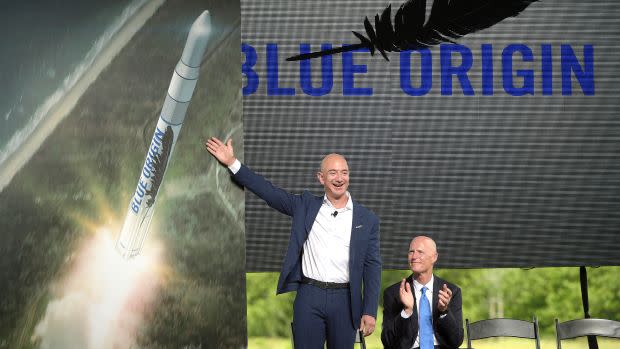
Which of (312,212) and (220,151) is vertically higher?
(220,151)

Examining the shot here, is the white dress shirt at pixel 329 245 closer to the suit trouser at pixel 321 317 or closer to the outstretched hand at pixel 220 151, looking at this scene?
the suit trouser at pixel 321 317

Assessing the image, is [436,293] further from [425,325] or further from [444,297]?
[444,297]

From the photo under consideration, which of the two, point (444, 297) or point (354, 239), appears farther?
point (354, 239)

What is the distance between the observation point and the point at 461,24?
5828 mm

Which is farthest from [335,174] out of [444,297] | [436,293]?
[444,297]

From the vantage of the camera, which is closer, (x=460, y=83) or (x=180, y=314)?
(x=180, y=314)

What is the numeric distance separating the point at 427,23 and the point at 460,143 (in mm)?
822

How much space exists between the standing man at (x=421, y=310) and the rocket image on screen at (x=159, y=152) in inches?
56.1

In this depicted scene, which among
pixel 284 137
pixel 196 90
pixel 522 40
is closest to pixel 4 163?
pixel 196 90

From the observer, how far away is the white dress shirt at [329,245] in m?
4.38

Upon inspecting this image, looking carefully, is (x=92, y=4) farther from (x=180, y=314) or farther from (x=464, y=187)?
(x=464, y=187)

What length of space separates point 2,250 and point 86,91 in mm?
938

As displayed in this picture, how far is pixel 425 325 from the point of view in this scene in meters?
4.02

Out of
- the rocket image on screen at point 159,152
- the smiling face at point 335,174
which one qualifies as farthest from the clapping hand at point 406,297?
the rocket image on screen at point 159,152
